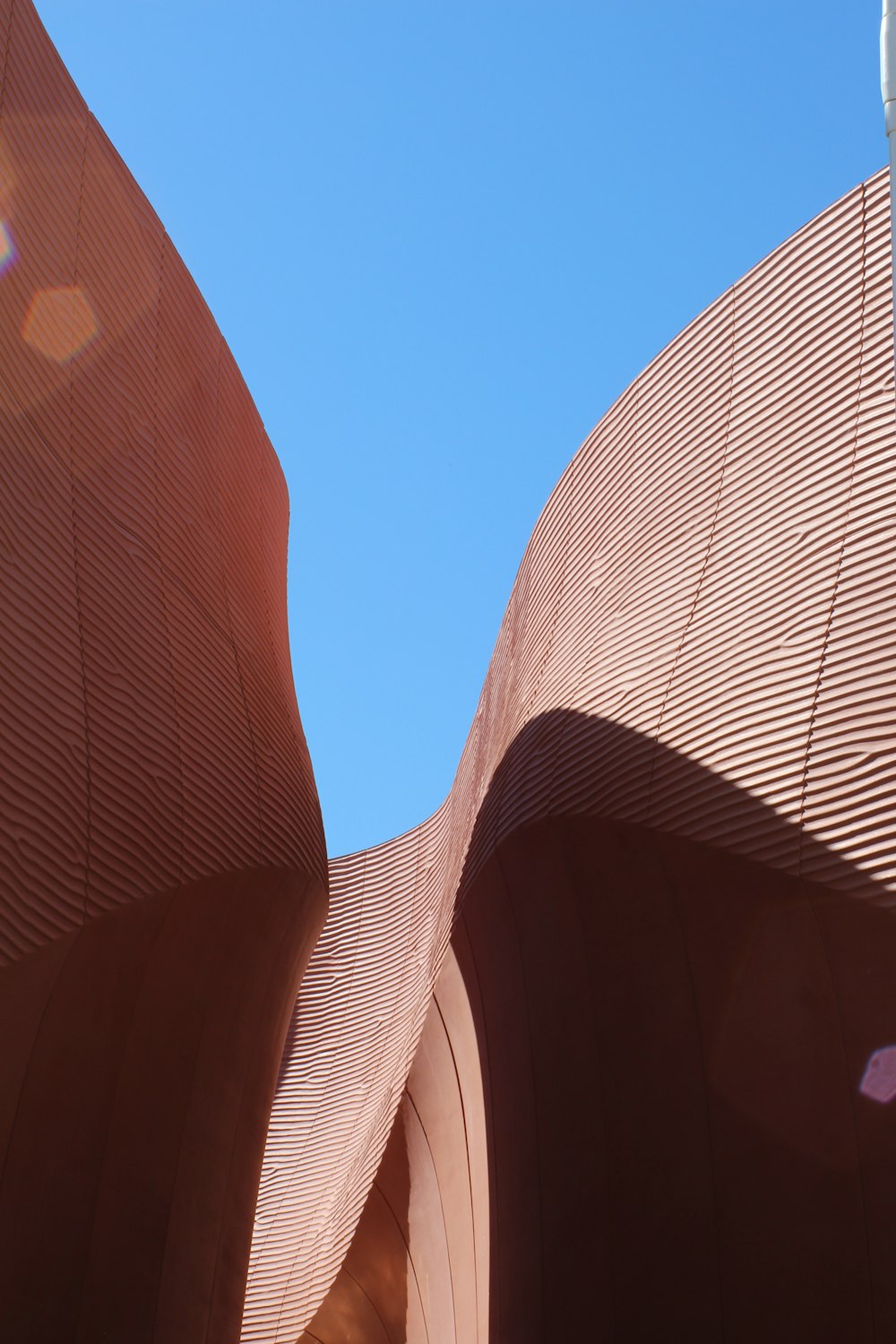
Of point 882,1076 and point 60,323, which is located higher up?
point 60,323

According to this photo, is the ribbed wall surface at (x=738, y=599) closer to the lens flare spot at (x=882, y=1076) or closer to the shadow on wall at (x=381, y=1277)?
the shadow on wall at (x=381, y=1277)

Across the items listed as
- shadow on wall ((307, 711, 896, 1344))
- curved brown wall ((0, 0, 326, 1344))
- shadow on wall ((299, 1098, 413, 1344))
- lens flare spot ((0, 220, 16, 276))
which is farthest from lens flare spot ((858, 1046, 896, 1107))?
lens flare spot ((0, 220, 16, 276))

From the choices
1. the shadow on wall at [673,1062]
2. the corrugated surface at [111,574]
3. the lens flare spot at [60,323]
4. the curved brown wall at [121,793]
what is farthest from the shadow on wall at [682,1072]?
the lens flare spot at [60,323]

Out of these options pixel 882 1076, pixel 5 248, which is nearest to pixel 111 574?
pixel 5 248

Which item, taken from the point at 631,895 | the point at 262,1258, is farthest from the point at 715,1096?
the point at 262,1258

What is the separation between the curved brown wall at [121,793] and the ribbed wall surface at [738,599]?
2287 mm

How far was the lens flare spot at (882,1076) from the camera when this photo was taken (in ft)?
26.3

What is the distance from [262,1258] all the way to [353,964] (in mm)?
3438

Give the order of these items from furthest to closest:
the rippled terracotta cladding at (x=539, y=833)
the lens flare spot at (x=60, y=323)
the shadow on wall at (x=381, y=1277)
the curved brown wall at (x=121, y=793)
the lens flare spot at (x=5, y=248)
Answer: the shadow on wall at (x=381, y=1277), the lens flare spot at (x=60, y=323), the lens flare spot at (x=5, y=248), the rippled terracotta cladding at (x=539, y=833), the curved brown wall at (x=121, y=793)

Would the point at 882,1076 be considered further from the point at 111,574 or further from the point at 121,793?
the point at 111,574

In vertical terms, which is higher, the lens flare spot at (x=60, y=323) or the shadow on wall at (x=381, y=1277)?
the lens flare spot at (x=60, y=323)

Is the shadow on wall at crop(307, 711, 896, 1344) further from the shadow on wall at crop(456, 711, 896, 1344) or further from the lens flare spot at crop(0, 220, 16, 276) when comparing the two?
the lens flare spot at crop(0, 220, 16, 276)

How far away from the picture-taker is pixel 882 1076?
8.04 metres

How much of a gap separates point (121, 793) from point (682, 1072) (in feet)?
13.1
